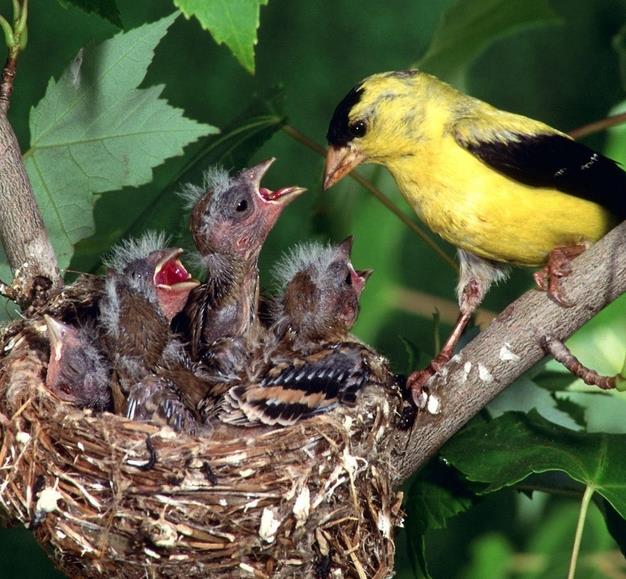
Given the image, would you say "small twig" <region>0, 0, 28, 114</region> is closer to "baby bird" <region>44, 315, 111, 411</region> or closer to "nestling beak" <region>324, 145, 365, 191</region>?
"baby bird" <region>44, 315, 111, 411</region>

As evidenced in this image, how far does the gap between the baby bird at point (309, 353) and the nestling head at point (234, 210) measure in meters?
0.17

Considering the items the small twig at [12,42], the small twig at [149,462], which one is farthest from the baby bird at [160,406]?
the small twig at [12,42]

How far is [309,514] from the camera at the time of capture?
7.07 feet

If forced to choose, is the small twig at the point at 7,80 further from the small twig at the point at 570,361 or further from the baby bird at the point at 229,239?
the small twig at the point at 570,361

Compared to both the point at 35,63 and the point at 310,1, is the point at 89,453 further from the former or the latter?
the point at 310,1

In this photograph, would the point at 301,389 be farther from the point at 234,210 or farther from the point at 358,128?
the point at 358,128

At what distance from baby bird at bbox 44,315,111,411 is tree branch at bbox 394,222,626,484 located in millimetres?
811

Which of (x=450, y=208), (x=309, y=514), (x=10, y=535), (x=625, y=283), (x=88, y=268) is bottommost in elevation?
(x=10, y=535)

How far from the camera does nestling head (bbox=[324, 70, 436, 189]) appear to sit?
2.88 meters

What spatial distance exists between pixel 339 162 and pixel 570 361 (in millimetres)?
981

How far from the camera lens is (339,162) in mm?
2914

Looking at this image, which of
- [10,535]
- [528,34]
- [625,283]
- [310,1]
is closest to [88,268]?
[625,283]

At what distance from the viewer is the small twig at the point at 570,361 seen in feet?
7.20

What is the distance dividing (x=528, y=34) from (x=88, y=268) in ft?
13.1
